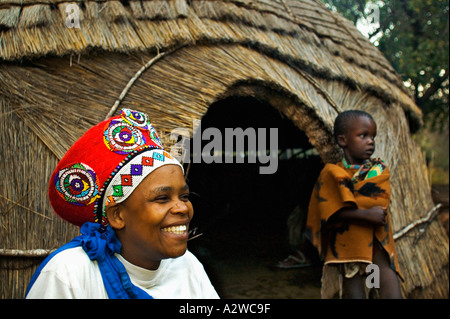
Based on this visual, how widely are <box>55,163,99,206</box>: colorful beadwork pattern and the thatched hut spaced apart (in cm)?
108

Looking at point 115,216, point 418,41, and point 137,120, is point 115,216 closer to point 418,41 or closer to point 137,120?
point 137,120

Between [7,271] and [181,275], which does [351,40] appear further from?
[7,271]

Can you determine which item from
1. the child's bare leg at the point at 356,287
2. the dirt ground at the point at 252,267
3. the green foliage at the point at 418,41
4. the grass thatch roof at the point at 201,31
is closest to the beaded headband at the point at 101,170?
the grass thatch roof at the point at 201,31

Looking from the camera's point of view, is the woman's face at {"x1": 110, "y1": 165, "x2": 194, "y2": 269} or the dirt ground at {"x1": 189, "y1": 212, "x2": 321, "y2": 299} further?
the dirt ground at {"x1": 189, "y1": 212, "x2": 321, "y2": 299}

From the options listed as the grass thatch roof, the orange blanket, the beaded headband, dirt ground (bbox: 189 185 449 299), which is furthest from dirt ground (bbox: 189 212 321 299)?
the beaded headband

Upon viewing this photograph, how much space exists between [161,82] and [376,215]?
66.6 inches

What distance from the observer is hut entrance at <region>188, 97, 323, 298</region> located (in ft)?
16.6

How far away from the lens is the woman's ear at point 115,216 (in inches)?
58.1

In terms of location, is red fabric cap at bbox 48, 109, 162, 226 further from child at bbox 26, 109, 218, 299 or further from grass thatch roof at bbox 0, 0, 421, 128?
grass thatch roof at bbox 0, 0, 421, 128

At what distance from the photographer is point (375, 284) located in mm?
2812

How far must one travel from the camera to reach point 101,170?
142 cm

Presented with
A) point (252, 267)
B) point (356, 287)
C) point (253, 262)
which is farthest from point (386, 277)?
point (253, 262)

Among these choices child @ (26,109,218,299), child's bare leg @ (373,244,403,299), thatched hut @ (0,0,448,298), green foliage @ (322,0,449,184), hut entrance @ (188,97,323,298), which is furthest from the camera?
green foliage @ (322,0,449,184)

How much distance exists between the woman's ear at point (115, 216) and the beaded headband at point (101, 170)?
0.02 metres
